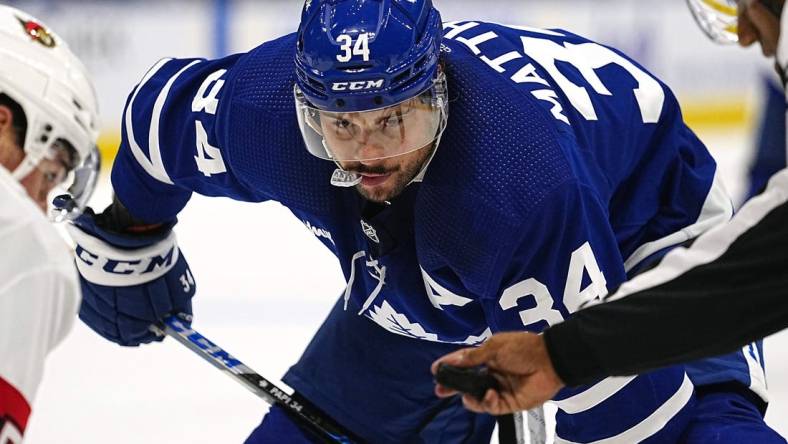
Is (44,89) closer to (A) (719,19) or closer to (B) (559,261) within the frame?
(B) (559,261)

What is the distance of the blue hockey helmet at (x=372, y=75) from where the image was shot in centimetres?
199

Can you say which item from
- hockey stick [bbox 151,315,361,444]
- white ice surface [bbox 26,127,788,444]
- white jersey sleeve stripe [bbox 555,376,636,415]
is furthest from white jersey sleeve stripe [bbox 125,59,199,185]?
white jersey sleeve stripe [bbox 555,376,636,415]

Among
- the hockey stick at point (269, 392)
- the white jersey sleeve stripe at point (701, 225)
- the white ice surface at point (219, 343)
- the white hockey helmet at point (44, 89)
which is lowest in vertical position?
the white ice surface at point (219, 343)

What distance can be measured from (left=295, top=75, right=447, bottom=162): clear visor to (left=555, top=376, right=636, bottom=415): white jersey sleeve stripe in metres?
0.48

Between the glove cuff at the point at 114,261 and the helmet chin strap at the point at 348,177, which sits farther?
the glove cuff at the point at 114,261

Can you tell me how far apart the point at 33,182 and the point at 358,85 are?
1.93ft

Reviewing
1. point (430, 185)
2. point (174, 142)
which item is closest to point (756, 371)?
point (430, 185)

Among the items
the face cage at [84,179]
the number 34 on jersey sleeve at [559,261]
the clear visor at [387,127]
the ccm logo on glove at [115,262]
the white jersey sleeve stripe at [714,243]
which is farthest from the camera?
the ccm logo on glove at [115,262]

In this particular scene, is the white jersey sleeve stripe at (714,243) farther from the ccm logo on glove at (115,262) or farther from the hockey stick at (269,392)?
the ccm logo on glove at (115,262)

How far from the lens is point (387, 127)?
6.77ft

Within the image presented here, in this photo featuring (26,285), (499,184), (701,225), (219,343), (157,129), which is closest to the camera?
(26,285)

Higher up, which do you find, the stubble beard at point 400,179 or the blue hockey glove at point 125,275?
the stubble beard at point 400,179

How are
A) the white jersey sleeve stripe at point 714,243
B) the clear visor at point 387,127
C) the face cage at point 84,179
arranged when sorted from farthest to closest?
the clear visor at point 387,127
the face cage at point 84,179
the white jersey sleeve stripe at point 714,243

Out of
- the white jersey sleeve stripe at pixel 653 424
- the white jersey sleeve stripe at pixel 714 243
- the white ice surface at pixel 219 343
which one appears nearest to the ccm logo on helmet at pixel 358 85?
the white jersey sleeve stripe at pixel 714 243
